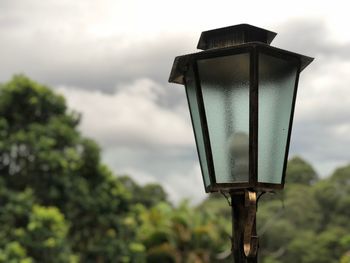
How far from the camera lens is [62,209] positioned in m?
19.5

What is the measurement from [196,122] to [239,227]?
0.55 m

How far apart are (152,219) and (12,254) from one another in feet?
39.0

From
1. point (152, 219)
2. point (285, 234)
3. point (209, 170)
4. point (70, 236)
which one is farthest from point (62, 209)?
point (285, 234)

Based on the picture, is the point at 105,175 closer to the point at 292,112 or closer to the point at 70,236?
the point at 70,236

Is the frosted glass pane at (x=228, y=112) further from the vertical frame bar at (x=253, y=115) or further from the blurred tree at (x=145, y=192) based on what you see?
the blurred tree at (x=145, y=192)

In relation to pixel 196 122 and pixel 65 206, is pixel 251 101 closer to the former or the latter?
pixel 196 122

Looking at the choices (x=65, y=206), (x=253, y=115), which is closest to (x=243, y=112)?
(x=253, y=115)

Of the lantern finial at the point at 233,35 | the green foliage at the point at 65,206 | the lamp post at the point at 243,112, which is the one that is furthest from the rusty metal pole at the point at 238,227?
the green foliage at the point at 65,206

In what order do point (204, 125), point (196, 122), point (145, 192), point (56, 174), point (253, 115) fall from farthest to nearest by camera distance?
1. point (145, 192)
2. point (56, 174)
3. point (196, 122)
4. point (204, 125)
5. point (253, 115)

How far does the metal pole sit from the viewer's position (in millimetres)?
2494

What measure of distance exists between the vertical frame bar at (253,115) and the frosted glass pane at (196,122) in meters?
0.26

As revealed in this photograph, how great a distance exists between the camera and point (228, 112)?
257 centimetres

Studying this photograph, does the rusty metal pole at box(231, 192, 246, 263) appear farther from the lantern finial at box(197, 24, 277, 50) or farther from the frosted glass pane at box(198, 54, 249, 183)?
the lantern finial at box(197, 24, 277, 50)

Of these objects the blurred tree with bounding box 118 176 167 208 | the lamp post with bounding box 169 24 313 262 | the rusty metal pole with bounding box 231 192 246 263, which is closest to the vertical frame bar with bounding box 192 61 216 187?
the lamp post with bounding box 169 24 313 262
